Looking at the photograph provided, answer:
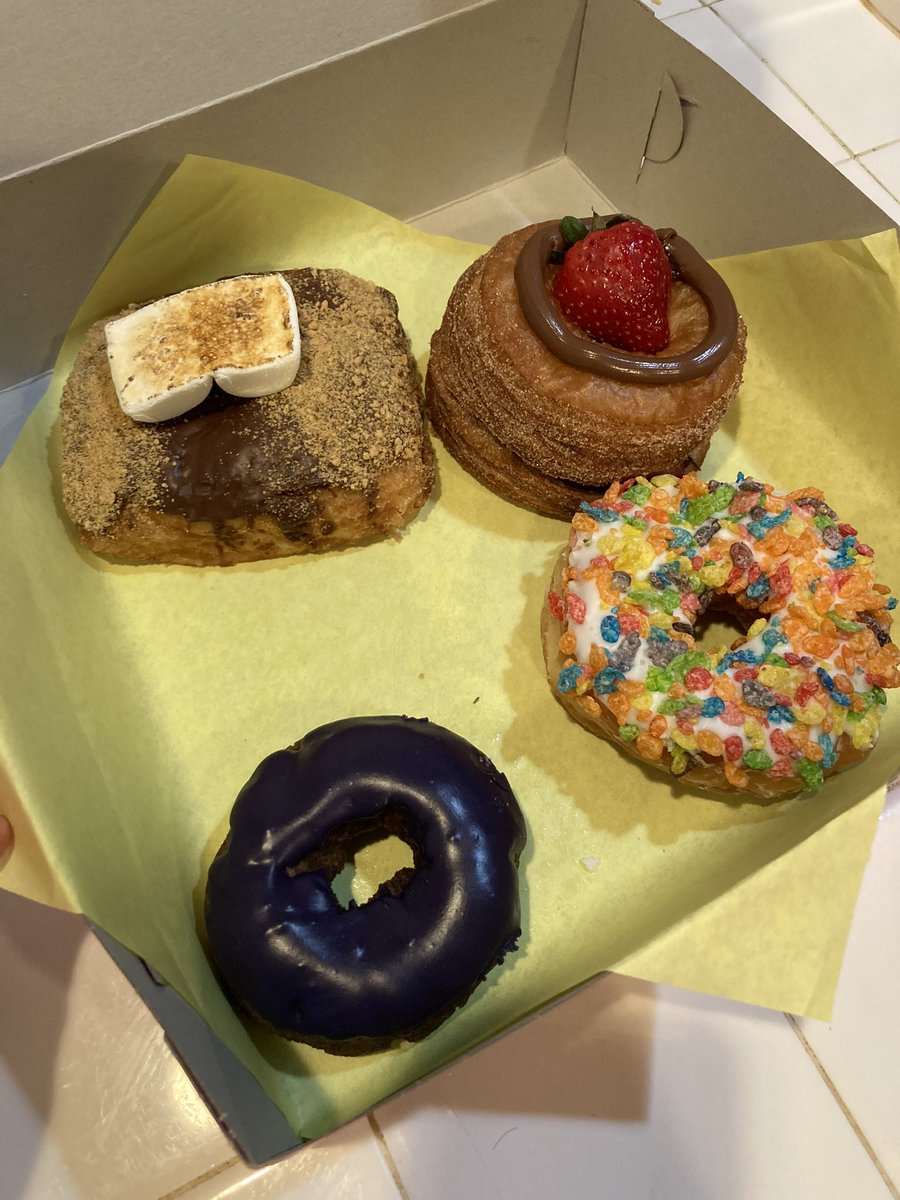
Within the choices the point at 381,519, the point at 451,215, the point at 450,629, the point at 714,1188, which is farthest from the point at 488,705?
the point at 451,215

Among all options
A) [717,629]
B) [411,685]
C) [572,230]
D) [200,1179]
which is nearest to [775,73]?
[572,230]

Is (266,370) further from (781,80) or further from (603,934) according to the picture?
(781,80)

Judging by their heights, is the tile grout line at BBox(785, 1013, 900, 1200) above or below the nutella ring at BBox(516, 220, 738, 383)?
below

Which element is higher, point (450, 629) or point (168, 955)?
point (450, 629)

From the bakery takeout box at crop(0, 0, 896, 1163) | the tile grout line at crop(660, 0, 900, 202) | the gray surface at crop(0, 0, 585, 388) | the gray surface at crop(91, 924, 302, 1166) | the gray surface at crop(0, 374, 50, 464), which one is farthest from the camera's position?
the tile grout line at crop(660, 0, 900, 202)

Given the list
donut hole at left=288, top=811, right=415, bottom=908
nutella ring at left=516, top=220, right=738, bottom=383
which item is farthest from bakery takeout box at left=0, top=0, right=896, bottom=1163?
nutella ring at left=516, top=220, right=738, bottom=383

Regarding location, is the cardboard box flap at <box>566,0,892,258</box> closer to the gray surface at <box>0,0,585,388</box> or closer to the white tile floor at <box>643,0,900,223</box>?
the gray surface at <box>0,0,585,388</box>
